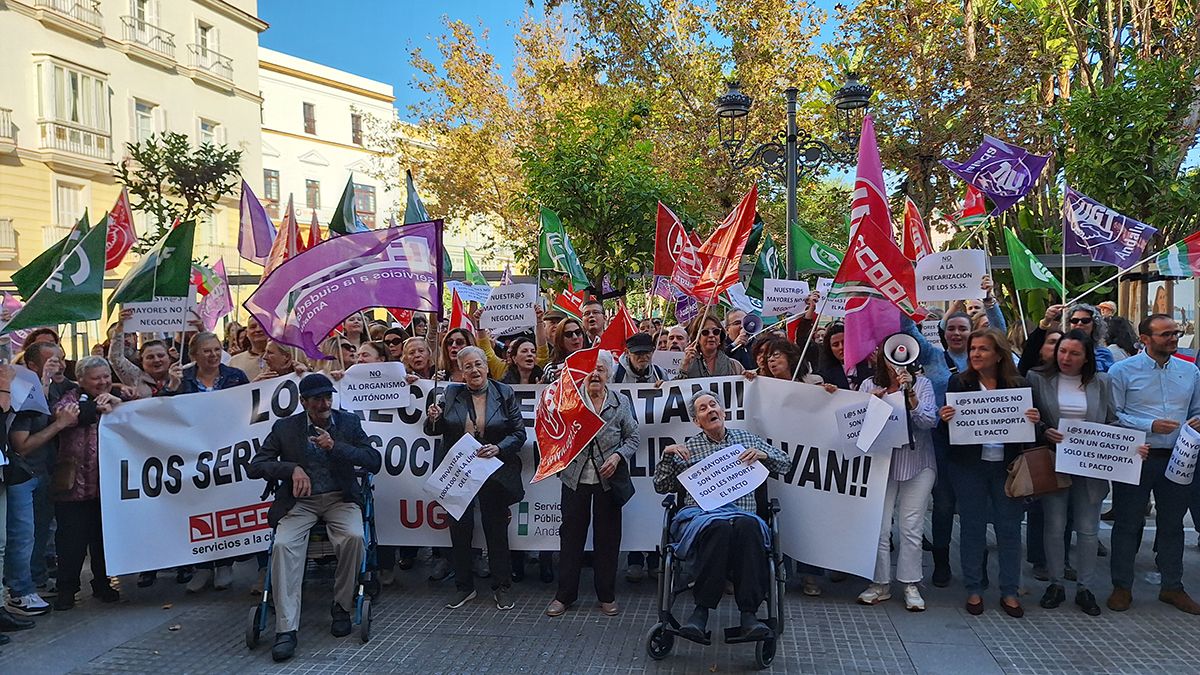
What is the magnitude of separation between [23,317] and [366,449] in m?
2.39

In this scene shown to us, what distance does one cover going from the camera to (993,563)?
6934 mm

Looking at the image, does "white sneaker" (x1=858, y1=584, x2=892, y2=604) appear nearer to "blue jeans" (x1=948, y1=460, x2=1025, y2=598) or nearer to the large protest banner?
the large protest banner

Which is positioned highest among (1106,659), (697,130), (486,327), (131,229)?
(697,130)

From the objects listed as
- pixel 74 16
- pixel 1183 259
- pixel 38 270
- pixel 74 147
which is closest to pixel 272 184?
pixel 74 147

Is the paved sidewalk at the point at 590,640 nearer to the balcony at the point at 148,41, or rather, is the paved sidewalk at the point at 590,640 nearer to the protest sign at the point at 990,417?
the protest sign at the point at 990,417

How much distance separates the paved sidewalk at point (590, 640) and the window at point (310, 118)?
44.7 meters

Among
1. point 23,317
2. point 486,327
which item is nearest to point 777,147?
point 486,327

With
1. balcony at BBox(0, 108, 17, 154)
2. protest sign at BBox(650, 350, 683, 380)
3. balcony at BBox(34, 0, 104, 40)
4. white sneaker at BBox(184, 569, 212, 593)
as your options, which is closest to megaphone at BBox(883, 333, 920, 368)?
protest sign at BBox(650, 350, 683, 380)

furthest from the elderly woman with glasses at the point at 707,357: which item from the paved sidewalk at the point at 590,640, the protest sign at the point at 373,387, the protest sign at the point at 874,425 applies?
the protest sign at the point at 373,387

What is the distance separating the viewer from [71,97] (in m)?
28.3

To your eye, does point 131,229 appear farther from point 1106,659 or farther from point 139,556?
point 1106,659

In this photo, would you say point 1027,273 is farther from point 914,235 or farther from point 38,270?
point 38,270

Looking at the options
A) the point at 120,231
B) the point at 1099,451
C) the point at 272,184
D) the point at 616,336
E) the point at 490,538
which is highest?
the point at 272,184

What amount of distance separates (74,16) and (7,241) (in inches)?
299
